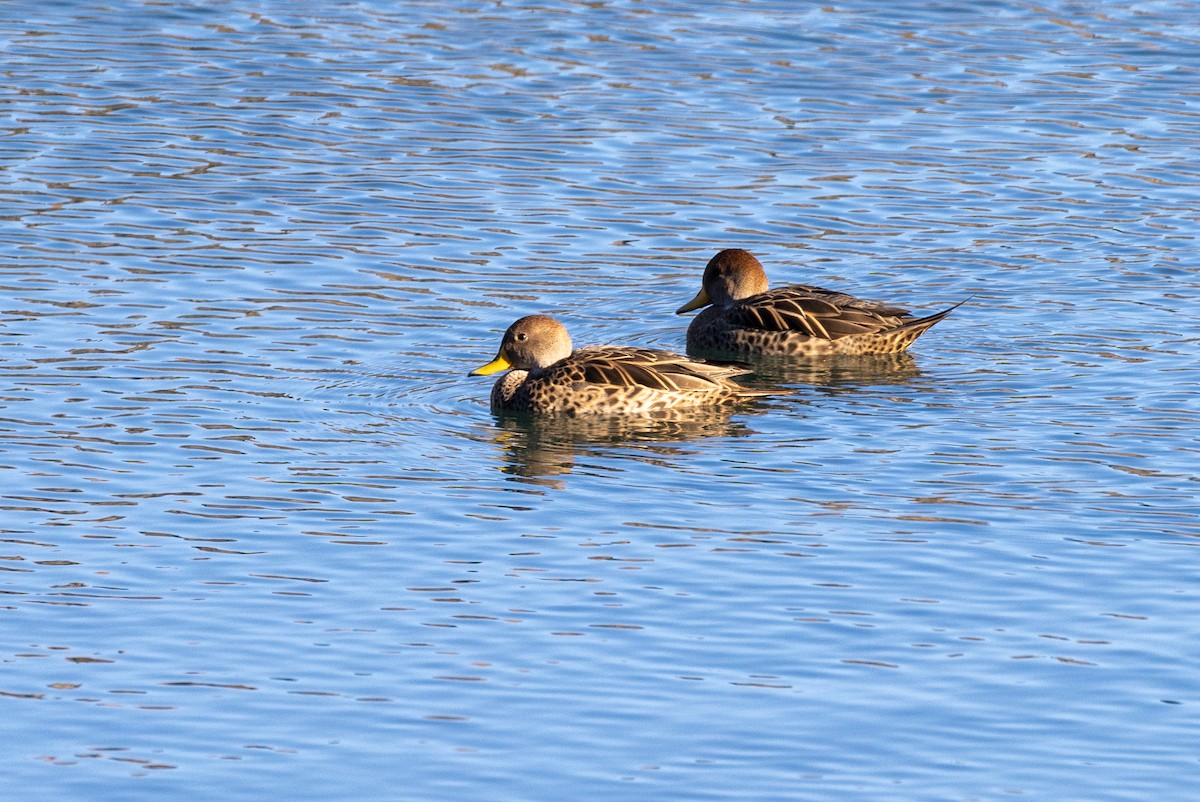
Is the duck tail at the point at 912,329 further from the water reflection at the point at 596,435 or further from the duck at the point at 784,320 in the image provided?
the water reflection at the point at 596,435

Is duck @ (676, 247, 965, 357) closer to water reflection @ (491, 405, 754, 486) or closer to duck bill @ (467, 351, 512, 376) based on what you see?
water reflection @ (491, 405, 754, 486)

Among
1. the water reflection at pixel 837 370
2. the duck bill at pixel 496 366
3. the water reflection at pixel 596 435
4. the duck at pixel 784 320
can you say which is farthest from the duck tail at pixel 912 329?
the duck bill at pixel 496 366

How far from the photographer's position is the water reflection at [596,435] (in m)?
13.0

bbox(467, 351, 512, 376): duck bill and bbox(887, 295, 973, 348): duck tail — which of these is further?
bbox(887, 295, 973, 348): duck tail

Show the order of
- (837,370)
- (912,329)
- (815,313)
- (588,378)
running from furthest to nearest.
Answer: (815,313) < (912,329) < (837,370) < (588,378)

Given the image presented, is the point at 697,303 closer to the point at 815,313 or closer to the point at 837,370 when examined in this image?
the point at 815,313

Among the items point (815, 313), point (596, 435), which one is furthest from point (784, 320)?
point (596, 435)

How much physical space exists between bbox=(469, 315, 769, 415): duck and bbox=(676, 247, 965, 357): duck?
1549mm

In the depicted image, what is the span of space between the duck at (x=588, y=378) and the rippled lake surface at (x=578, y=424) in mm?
243

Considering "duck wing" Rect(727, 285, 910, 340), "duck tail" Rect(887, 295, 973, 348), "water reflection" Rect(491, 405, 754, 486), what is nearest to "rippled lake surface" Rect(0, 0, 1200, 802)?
"water reflection" Rect(491, 405, 754, 486)

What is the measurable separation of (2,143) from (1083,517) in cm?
1205

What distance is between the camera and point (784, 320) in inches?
633

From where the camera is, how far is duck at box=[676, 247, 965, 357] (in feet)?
52.0

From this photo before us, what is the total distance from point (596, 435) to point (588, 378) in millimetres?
592
